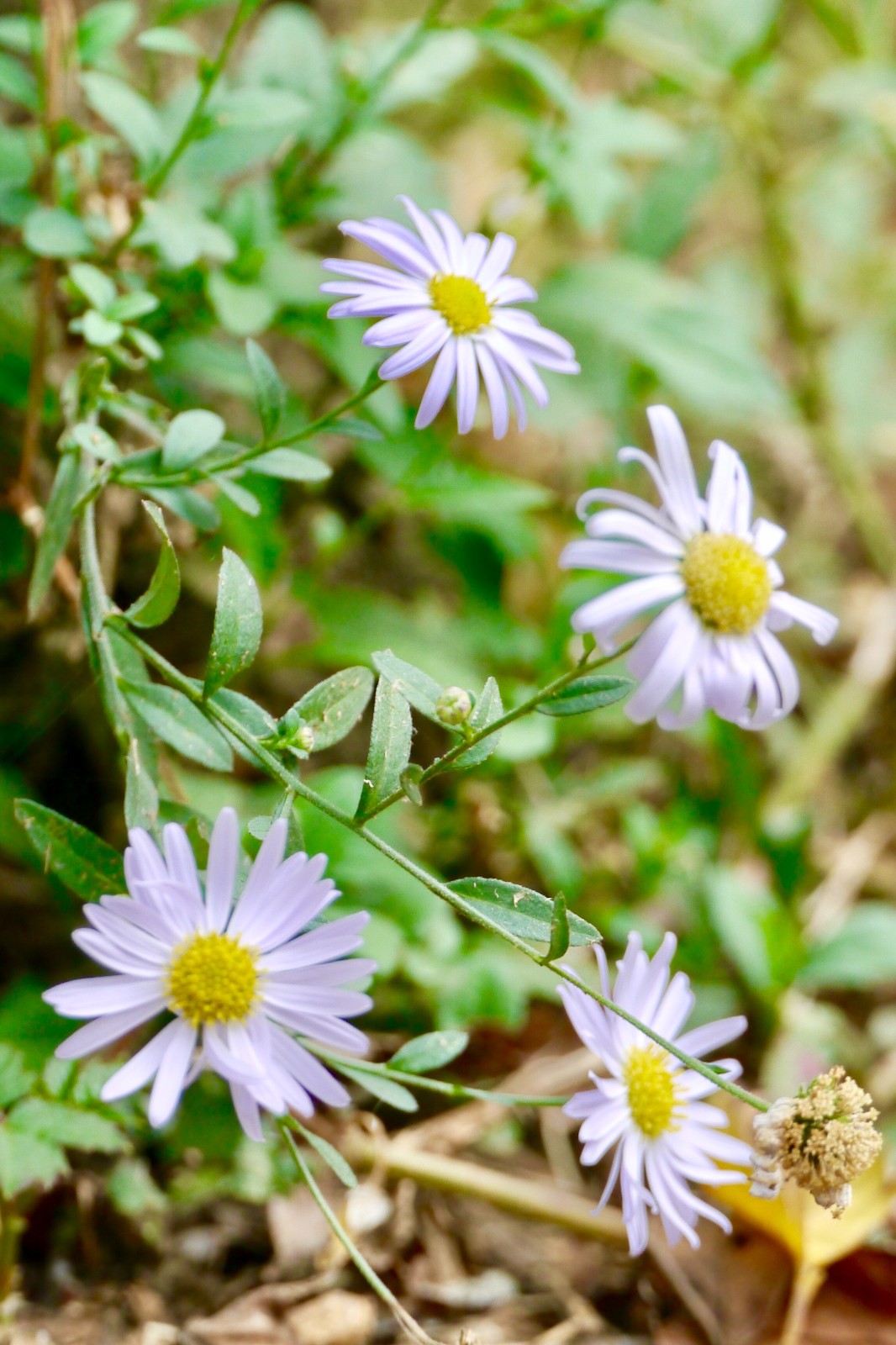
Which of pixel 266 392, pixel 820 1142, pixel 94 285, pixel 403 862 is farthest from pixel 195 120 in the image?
pixel 820 1142

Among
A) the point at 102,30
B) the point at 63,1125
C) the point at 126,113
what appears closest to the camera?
the point at 63,1125

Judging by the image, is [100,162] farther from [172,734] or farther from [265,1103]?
[265,1103]

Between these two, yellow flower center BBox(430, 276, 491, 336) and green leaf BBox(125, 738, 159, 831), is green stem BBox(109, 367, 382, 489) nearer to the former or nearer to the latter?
yellow flower center BBox(430, 276, 491, 336)

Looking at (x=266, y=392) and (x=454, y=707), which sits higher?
(x=266, y=392)

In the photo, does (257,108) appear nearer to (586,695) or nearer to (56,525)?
(56,525)

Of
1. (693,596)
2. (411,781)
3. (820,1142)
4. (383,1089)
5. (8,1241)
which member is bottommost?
(8,1241)

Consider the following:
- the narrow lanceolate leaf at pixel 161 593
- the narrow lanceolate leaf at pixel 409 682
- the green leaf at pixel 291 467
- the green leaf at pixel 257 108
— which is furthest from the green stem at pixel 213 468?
the green leaf at pixel 257 108

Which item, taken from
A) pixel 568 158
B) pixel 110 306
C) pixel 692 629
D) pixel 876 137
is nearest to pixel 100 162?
pixel 110 306
